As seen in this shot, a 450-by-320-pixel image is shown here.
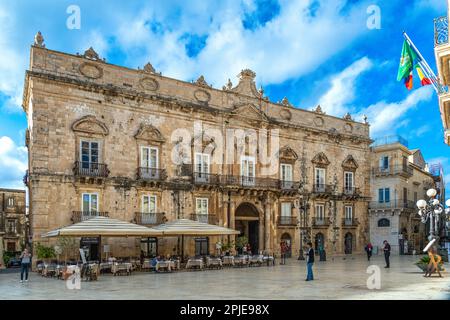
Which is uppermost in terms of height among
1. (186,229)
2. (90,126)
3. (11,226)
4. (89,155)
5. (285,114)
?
(285,114)

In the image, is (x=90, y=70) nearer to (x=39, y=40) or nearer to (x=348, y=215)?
(x=39, y=40)

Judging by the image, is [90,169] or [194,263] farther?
[90,169]

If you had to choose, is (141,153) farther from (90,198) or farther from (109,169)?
(90,198)

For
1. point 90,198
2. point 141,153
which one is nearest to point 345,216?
point 141,153

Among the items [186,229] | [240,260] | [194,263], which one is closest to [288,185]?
[240,260]

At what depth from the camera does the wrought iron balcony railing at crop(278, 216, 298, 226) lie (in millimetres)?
34416

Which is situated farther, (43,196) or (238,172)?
(238,172)

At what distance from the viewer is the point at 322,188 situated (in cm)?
3734

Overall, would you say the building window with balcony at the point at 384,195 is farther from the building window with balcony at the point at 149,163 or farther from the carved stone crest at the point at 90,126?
the carved stone crest at the point at 90,126

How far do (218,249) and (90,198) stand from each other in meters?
8.85

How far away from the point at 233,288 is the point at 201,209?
1488 cm

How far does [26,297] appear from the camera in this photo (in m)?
13.8

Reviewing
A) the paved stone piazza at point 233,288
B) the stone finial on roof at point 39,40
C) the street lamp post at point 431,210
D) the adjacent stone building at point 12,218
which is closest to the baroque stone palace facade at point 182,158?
the stone finial on roof at point 39,40

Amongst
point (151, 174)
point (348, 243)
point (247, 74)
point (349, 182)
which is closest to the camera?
point (151, 174)
